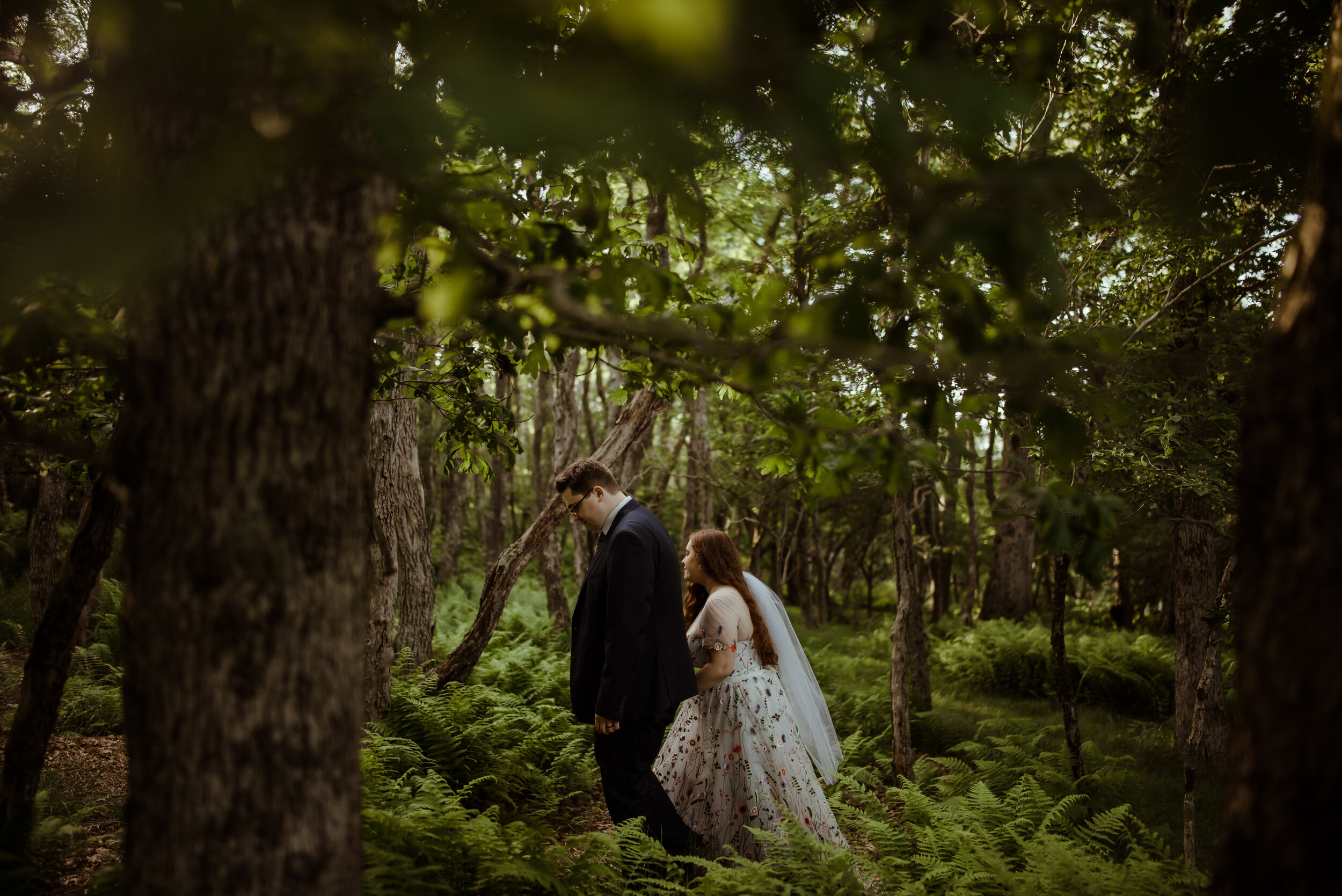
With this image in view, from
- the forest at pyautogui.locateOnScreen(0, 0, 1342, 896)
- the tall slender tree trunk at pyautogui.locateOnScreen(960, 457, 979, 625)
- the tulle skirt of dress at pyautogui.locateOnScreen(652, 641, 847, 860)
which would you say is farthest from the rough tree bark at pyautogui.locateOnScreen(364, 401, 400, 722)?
the tall slender tree trunk at pyautogui.locateOnScreen(960, 457, 979, 625)

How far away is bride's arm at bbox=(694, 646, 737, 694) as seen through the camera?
4582mm

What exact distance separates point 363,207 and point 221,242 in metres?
0.32

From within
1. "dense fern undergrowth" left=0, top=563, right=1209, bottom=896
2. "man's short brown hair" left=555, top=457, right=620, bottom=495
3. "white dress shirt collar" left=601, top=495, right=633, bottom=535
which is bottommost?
"dense fern undergrowth" left=0, top=563, right=1209, bottom=896

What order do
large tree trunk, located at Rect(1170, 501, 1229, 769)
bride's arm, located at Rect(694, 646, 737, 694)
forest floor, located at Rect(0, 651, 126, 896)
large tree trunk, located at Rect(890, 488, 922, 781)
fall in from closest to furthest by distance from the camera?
forest floor, located at Rect(0, 651, 126, 896)
bride's arm, located at Rect(694, 646, 737, 694)
large tree trunk, located at Rect(890, 488, 922, 781)
large tree trunk, located at Rect(1170, 501, 1229, 769)

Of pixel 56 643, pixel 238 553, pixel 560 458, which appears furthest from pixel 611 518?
pixel 560 458

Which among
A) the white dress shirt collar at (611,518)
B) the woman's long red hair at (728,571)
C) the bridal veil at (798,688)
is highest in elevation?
the white dress shirt collar at (611,518)

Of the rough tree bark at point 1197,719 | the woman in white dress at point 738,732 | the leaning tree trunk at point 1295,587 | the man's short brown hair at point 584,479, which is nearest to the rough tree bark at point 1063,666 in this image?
Result: the rough tree bark at point 1197,719

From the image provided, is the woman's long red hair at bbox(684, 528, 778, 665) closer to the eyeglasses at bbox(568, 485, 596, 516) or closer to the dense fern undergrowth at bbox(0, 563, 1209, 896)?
the eyeglasses at bbox(568, 485, 596, 516)

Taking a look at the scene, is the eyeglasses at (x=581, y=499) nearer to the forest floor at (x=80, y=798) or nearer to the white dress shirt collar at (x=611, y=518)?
the white dress shirt collar at (x=611, y=518)

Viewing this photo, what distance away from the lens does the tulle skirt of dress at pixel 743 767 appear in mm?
4320

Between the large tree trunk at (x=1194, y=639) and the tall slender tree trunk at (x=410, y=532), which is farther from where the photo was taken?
the large tree trunk at (x=1194, y=639)

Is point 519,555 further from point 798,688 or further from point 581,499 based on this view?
point 798,688

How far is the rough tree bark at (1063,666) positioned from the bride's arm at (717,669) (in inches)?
92.5

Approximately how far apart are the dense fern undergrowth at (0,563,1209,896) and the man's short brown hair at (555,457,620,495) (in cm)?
191
